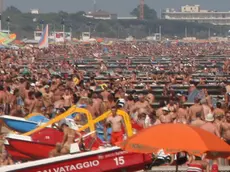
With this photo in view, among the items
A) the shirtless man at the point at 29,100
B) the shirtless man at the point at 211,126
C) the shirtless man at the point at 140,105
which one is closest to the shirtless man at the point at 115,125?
the shirtless man at the point at 211,126

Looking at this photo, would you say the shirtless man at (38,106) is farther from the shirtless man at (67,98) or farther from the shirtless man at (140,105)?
the shirtless man at (140,105)

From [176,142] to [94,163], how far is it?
253 centimetres

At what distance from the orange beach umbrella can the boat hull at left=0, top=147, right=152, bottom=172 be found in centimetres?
175

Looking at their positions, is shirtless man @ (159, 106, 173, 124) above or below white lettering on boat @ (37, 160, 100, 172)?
above

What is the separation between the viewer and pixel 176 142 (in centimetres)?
1227

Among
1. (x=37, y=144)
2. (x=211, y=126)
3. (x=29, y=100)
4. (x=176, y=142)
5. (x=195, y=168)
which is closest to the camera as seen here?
(x=176, y=142)

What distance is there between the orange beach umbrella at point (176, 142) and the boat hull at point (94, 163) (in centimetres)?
175

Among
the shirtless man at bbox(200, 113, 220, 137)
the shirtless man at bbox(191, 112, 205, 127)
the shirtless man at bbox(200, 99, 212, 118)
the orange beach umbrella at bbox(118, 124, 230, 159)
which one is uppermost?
the orange beach umbrella at bbox(118, 124, 230, 159)

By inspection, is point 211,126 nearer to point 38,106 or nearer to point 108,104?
point 108,104

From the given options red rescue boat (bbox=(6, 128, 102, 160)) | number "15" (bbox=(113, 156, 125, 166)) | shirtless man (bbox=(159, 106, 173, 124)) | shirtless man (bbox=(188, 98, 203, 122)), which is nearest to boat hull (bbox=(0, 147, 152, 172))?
number "15" (bbox=(113, 156, 125, 166))

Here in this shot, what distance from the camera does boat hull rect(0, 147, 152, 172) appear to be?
14.1 m

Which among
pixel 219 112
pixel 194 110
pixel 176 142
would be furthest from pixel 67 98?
pixel 176 142

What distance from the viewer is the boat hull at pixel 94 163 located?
46.3ft

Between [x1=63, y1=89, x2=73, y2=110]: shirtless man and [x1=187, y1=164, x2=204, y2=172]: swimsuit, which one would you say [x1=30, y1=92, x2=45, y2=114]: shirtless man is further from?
[x1=187, y1=164, x2=204, y2=172]: swimsuit
